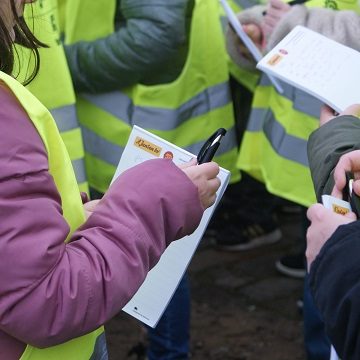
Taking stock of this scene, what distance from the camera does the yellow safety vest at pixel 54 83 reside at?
242cm

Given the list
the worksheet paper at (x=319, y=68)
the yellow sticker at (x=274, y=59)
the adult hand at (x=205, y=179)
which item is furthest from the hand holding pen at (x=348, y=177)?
the yellow sticker at (x=274, y=59)

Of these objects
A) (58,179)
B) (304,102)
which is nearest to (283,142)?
(304,102)

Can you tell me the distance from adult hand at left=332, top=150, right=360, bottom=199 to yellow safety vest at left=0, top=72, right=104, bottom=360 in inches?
19.9

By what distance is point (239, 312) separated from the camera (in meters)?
3.75

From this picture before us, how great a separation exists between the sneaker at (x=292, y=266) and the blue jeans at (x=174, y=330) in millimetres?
1219

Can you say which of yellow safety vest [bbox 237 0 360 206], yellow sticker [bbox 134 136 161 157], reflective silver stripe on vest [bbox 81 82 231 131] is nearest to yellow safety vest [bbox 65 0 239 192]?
reflective silver stripe on vest [bbox 81 82 231 131]

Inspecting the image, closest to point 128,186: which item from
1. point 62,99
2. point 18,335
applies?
point 18,335

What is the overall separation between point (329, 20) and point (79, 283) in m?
1.45

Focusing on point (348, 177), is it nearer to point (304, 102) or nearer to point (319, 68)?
point (319, 68)

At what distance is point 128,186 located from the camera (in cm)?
157

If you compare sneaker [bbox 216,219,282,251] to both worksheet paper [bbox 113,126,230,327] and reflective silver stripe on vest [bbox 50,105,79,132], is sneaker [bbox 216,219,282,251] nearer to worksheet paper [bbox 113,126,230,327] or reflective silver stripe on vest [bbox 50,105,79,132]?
reflective silver stripe on vest [bbox 50,105,79,132]

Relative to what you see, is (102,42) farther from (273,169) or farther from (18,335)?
(18,335)

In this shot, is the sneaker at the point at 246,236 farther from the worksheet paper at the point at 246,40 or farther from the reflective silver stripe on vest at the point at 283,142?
the worksheet paper at the point at 246,40

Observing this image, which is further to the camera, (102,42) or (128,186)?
(102,42)
